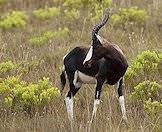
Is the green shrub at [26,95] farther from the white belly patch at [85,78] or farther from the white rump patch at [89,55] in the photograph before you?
the white rump patch at [89,55]

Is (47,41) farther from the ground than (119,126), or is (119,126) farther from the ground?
(119,126)

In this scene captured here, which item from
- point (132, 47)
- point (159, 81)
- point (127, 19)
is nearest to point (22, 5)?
point (127, 19)

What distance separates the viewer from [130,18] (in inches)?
470

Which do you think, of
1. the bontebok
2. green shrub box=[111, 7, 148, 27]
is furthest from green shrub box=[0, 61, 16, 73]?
green shrub box=[111, 7, 148, 27]

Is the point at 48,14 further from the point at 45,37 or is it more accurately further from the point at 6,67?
the point at 6,67

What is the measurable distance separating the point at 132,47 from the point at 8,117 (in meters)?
3.48

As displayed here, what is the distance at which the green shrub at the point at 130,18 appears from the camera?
11.6m

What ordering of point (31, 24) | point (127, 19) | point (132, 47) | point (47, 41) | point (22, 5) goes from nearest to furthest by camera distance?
point (132, 47) < point (47, 41) < point (127, 19) < point (31, 24) < point (22, 5)

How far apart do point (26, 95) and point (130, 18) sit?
19.4 feet

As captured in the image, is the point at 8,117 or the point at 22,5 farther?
the point at 22,5

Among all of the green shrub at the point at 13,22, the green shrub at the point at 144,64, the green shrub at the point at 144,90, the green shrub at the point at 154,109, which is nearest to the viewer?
the green shrub at the point at 154,109

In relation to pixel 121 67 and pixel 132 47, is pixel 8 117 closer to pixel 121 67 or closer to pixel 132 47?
pixel 121 67

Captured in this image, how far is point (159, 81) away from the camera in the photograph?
24.3 ft

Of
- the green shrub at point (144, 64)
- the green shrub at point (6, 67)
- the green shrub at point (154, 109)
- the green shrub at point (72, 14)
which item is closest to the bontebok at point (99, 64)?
the green shrub at point (154, 109)
